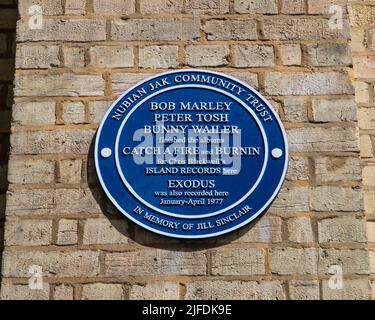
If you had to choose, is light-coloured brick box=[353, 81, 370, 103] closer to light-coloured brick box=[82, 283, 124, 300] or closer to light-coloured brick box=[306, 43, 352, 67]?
light-coloured brick box=[306, 43, 352, 67]

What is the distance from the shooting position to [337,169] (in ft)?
14.6

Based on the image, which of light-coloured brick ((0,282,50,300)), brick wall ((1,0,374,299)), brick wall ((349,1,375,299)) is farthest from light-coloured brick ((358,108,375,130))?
light-coloured brick ((0,282,50,300))

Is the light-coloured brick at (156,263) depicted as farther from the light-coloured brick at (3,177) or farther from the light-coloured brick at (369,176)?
the light-coloured brick at (369,176)

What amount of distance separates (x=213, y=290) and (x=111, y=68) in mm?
1470

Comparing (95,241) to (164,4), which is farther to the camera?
(164,4)

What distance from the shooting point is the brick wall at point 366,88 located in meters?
4.93

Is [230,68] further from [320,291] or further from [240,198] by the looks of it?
[320,291]

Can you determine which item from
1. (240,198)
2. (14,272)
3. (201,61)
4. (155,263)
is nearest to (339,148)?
(240,198)

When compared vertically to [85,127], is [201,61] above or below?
above

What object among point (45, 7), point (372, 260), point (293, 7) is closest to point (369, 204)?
point (372, 260)

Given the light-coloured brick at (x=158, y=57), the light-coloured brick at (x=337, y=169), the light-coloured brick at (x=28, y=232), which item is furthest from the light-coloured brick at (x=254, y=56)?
the light-coloured brick at (x=28, y=232)

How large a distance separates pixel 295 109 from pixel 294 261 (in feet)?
2.99

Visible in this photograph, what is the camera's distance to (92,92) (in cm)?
460

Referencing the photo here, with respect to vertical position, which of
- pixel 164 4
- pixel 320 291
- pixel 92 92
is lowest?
pixel 320 291
